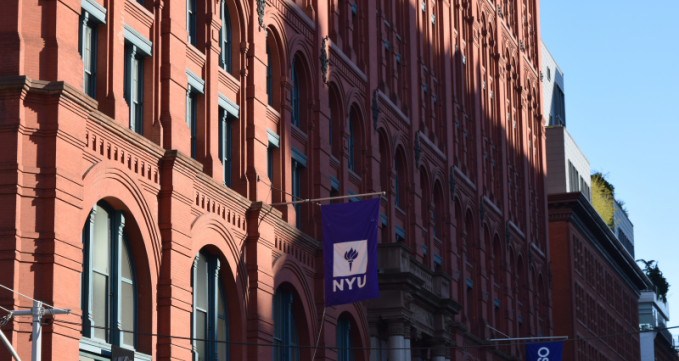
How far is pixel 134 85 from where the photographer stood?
31.3m

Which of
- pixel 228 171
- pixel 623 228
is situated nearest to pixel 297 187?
pixel 228 171

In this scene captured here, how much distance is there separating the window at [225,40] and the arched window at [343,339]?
39.0 ft

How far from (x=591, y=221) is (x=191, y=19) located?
243 ft

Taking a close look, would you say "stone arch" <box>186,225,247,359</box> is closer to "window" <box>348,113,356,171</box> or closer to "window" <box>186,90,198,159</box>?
"window" <box>186,90,198,159</box>

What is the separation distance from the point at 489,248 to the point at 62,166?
46361 millimetres

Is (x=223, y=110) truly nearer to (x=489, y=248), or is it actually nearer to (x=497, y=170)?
(x=489, y=248)

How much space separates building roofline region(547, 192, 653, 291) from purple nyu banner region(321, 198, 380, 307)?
6523 centimetres

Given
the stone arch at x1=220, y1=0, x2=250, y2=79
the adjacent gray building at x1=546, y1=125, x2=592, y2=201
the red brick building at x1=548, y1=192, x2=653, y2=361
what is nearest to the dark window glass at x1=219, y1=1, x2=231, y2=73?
the stone arch at x1=220, y1=0, x2=250, y2=79

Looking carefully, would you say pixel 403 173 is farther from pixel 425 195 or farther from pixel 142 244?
pixel 142 244

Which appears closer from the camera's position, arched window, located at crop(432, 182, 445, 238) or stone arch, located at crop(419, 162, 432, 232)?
stone arch, located at crop(419, 162, 432, 232)

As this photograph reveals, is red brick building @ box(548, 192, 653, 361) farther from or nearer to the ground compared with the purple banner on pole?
farther from the ground

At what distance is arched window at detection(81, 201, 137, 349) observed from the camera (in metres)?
27.4

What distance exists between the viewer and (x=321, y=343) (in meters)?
41.3

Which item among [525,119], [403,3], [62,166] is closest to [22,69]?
[62,166]
